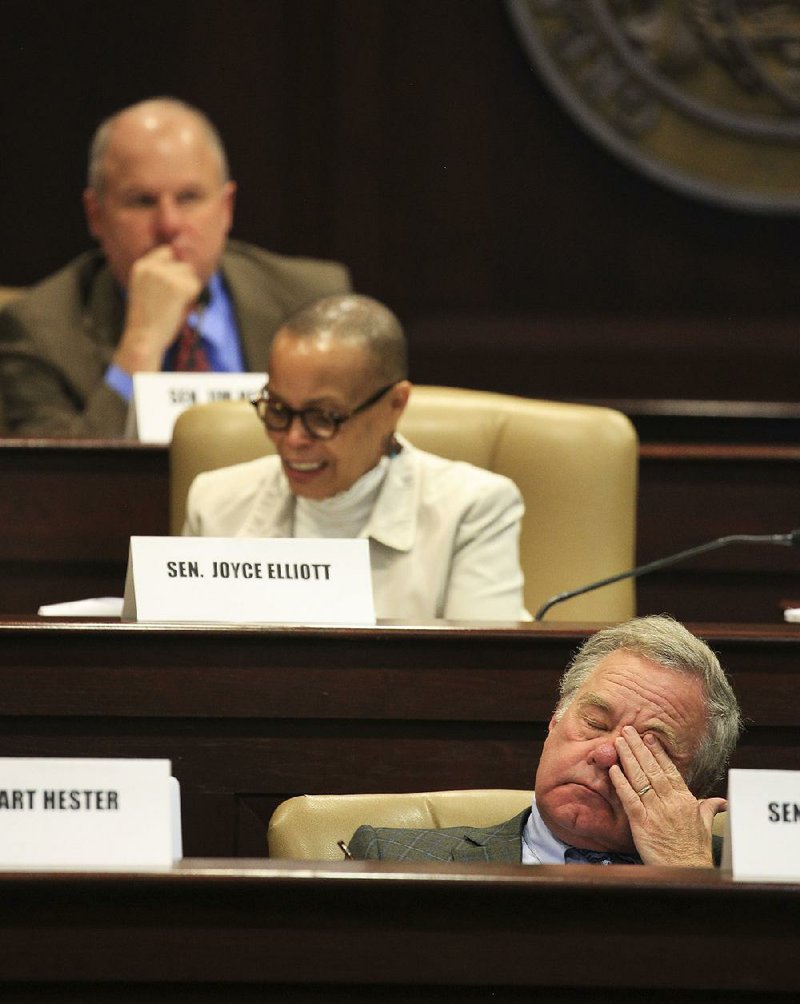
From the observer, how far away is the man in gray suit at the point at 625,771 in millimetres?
1811

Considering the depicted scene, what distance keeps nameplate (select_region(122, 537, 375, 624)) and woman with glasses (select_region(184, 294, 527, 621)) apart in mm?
634

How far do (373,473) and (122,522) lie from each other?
0.54 meters

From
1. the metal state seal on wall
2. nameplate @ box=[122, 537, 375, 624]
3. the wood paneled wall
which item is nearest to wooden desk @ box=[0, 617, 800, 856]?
nameplate @ box=[122, 537, 375, 624]

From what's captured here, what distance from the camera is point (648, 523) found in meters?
3.36

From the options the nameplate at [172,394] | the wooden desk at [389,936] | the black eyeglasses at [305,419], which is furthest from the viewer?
the nameplate at [172,394]

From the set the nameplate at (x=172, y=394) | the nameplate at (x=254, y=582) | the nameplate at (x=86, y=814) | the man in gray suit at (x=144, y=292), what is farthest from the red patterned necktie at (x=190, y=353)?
the nameplate at (x=86, y=814)

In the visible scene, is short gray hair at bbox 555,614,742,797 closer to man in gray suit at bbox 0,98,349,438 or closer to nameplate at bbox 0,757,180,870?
nameplate at bbox 0,757,180,870

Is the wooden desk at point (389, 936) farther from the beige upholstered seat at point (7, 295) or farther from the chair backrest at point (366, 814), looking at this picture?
the beige upholstered seat at point (7, 295)

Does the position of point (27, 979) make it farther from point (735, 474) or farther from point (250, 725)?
point (735, 474)

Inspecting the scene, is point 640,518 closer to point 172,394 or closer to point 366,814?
point 172,394

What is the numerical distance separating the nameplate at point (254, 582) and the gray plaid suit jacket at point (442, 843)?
372 millimetres

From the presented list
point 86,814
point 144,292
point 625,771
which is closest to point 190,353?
point 144,292

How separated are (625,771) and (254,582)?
0.59m

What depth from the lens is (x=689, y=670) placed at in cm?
191
